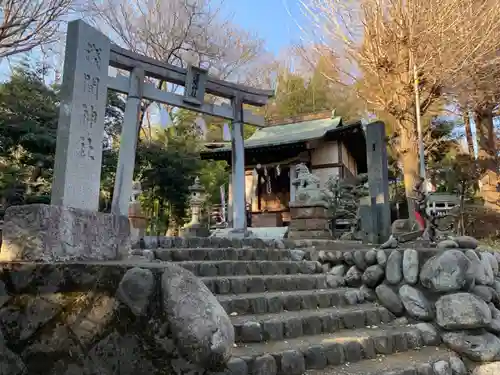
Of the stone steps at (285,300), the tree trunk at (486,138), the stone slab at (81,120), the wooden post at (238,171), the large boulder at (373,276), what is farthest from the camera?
the tree trunk at (486,138)

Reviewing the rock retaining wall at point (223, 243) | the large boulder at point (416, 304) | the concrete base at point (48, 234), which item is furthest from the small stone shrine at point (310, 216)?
the concrete base at point (48, 234)

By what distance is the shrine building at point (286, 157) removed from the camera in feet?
61.8

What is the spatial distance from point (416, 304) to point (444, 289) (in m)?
0.35

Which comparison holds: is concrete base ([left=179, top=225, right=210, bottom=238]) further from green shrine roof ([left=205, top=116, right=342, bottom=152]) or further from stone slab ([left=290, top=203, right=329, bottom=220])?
green shrine roof ([left=205, top=116, right=342, bottom=152])

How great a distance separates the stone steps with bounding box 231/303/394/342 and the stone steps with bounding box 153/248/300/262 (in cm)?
157

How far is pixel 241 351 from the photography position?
127 inches

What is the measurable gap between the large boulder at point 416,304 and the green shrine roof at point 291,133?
45.4 ft

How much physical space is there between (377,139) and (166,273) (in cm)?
571

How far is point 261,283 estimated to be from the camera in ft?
15.7

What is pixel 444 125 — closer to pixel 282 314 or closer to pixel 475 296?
pixel 475 296

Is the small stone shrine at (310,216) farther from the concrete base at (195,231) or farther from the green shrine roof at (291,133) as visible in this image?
the green shrine roof at (291,133)

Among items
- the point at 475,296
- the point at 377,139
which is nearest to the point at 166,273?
the point at 475,296

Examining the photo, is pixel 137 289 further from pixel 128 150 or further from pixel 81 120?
pixel 128 150

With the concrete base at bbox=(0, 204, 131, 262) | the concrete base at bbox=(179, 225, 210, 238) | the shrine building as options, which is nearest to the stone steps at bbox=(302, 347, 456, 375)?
the concrete base at bbox=(0, 204, 131, 262)
